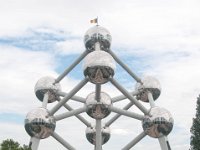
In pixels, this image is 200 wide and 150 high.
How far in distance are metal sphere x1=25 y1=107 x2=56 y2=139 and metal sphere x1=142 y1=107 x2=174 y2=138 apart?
403cm

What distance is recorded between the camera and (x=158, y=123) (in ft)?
57.5

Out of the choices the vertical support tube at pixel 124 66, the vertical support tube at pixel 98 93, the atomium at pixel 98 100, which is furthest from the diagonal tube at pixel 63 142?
the vertical support tube at pixel 124 66

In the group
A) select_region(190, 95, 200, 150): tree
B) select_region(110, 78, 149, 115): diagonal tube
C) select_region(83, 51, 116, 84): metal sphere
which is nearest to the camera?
select_region(83, 51, 116, 84): metal sphere

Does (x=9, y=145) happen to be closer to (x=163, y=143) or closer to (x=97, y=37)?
(x=97, y=37)

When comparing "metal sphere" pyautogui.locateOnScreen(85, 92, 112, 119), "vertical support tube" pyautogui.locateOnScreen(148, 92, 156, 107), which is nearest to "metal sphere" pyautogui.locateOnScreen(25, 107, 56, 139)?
"metal sphere" pyautogui.locateOnScreen(85, 92, 112, 119)

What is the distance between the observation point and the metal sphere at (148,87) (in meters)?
20.0

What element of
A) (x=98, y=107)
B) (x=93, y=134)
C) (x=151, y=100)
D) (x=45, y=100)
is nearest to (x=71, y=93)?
(x=98, y=107)

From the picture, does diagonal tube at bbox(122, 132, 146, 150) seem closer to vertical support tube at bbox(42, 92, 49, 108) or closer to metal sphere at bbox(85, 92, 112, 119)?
→ metal sphere at bbox(85, 92, 112, 119)

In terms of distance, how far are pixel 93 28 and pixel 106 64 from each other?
359 cm

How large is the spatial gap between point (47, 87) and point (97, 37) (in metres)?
3.56

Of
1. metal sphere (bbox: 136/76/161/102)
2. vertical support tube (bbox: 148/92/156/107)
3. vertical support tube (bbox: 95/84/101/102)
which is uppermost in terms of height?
metal sphere (bbox: 136/76/161/102)

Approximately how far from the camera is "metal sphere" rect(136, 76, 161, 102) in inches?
787

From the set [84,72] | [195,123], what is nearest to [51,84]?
[84,72]

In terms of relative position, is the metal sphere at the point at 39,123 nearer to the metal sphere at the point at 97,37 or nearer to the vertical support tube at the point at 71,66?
the vertical support tube at the point at 71,66
